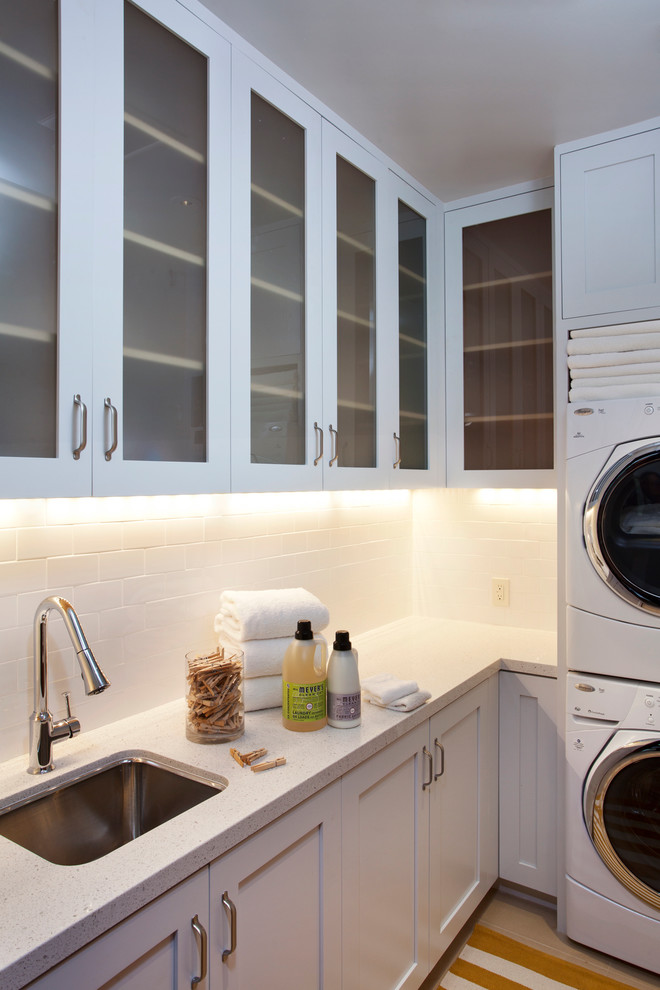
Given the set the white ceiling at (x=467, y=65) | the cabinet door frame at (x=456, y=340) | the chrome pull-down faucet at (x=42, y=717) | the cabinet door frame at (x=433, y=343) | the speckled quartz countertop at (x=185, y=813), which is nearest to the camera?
the speckled quartz countertop at (x=185, y=813)

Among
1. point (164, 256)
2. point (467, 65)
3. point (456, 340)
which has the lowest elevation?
point (164, 256)

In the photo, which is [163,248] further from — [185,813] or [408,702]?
[408,702]

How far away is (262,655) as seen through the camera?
1671mm

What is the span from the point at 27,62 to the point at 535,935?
8.66 ft

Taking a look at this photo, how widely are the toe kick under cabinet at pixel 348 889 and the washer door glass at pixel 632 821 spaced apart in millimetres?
376

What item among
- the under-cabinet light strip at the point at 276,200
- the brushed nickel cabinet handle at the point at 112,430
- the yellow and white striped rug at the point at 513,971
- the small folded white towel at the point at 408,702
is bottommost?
the yellow and white striped rug at the point at 513,971

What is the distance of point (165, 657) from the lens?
1.74 meters

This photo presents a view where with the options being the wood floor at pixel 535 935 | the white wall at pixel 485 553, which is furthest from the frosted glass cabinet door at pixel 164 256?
the wood floor at pixel 535 935

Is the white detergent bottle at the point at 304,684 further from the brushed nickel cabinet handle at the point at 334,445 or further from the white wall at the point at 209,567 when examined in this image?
the brushed nickel cabinet handle at the point at 334,445

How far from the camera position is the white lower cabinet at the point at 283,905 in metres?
1.12

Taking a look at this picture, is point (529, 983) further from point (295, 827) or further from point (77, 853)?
point (77, 853)

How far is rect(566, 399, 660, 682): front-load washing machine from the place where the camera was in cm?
184

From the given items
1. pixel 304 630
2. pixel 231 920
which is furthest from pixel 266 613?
pixel 231 920

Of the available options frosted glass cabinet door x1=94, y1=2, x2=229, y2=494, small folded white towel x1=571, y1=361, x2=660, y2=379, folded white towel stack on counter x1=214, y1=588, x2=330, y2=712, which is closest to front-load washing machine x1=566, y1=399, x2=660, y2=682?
small folded white towel x1=571, y1=361, x2=660, y2=379
